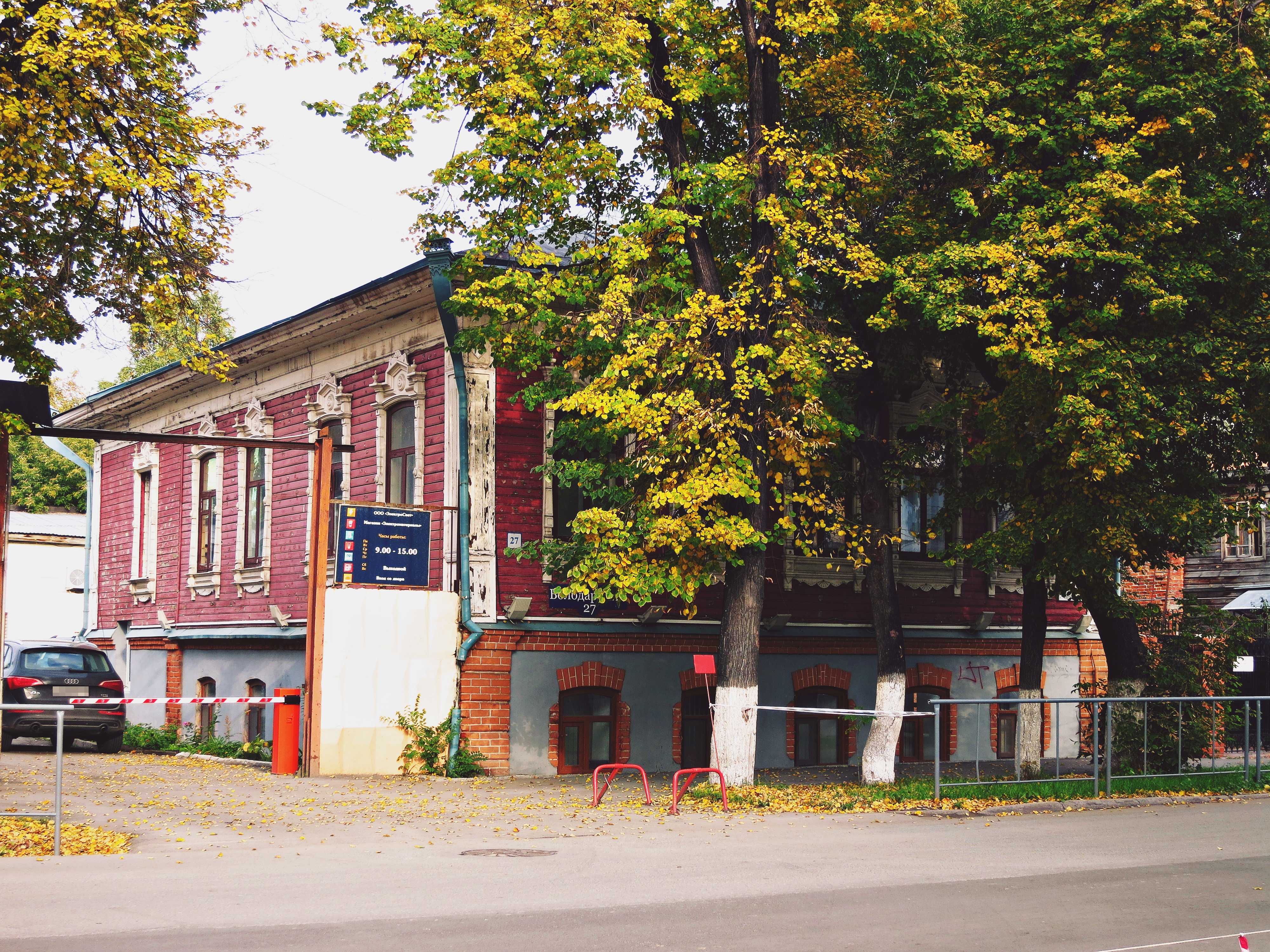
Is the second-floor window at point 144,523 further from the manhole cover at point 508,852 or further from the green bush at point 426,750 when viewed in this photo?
the manhole cover at point 508,852

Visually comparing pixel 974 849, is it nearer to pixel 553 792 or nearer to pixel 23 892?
pixel 553 792

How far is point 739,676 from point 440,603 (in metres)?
4.55

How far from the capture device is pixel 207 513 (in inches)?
1032

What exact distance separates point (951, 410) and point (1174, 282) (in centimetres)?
353

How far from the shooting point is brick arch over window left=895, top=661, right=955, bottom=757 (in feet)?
76.7

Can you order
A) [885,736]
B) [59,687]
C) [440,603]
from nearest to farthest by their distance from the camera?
1. [885,736]
2. [440,603]
3. [59,687]

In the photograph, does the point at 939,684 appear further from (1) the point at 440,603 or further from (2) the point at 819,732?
(1) the point at 440,603

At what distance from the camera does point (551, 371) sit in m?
18.1

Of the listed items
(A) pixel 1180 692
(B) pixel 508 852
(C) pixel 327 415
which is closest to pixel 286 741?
(C) pixel 327 415

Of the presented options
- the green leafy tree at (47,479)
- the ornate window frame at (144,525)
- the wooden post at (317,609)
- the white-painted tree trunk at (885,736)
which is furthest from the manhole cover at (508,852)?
the green leafy tree at (47,479)

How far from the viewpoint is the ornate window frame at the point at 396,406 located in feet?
66.6

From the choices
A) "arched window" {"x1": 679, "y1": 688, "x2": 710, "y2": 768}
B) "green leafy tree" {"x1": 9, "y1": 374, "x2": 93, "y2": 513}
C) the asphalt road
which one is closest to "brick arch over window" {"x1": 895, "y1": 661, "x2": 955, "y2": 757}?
"arched window" {"x1": 679, "y1": 688, "x2": 710, "y2": 768}

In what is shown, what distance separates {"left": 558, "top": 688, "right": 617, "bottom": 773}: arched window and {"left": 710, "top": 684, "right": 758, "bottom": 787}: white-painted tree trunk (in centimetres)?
336

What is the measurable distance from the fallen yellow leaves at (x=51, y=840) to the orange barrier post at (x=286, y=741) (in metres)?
6.18
